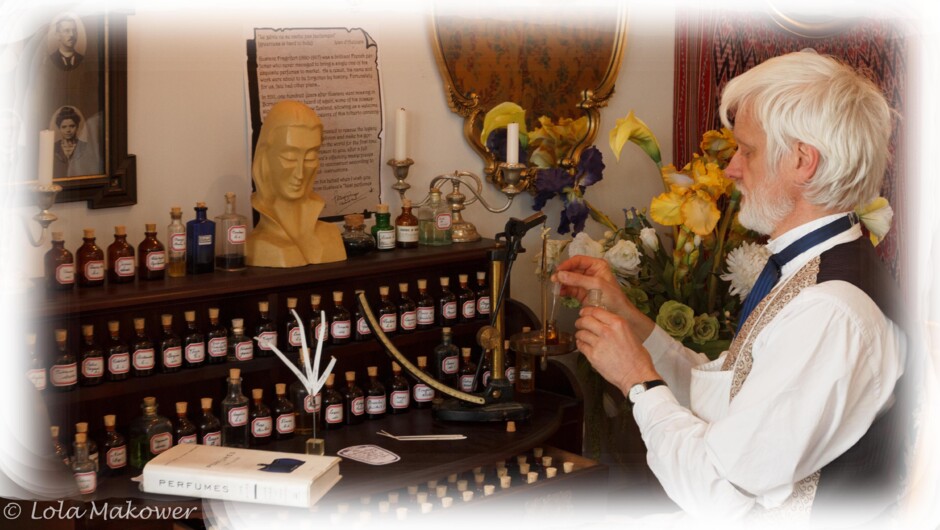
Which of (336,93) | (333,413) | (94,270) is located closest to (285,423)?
(333,413)

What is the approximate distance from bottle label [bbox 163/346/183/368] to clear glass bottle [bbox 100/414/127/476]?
0.58 ft

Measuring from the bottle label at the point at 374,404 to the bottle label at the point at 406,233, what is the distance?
1.57 feet

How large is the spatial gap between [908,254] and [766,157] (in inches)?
Result: 58.0

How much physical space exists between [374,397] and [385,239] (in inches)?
18.3

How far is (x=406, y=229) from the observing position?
122 inches

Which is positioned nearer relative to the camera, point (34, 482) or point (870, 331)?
point (870, 331)

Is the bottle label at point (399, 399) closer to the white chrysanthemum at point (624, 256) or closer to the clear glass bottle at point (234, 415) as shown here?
the clear glass bottle at point (234, 415)

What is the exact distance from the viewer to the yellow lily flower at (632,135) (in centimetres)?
339

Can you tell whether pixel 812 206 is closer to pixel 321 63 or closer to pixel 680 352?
pixel 680 352

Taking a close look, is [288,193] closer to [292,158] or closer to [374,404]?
[292,158]

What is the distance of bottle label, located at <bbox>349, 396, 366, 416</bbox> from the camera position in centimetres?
287

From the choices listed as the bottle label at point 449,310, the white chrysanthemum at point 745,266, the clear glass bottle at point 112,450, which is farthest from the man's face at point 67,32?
the white chrysanthemum at point 745,266

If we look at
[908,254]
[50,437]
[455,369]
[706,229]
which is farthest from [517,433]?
[908,254]

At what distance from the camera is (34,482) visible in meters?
2.27
